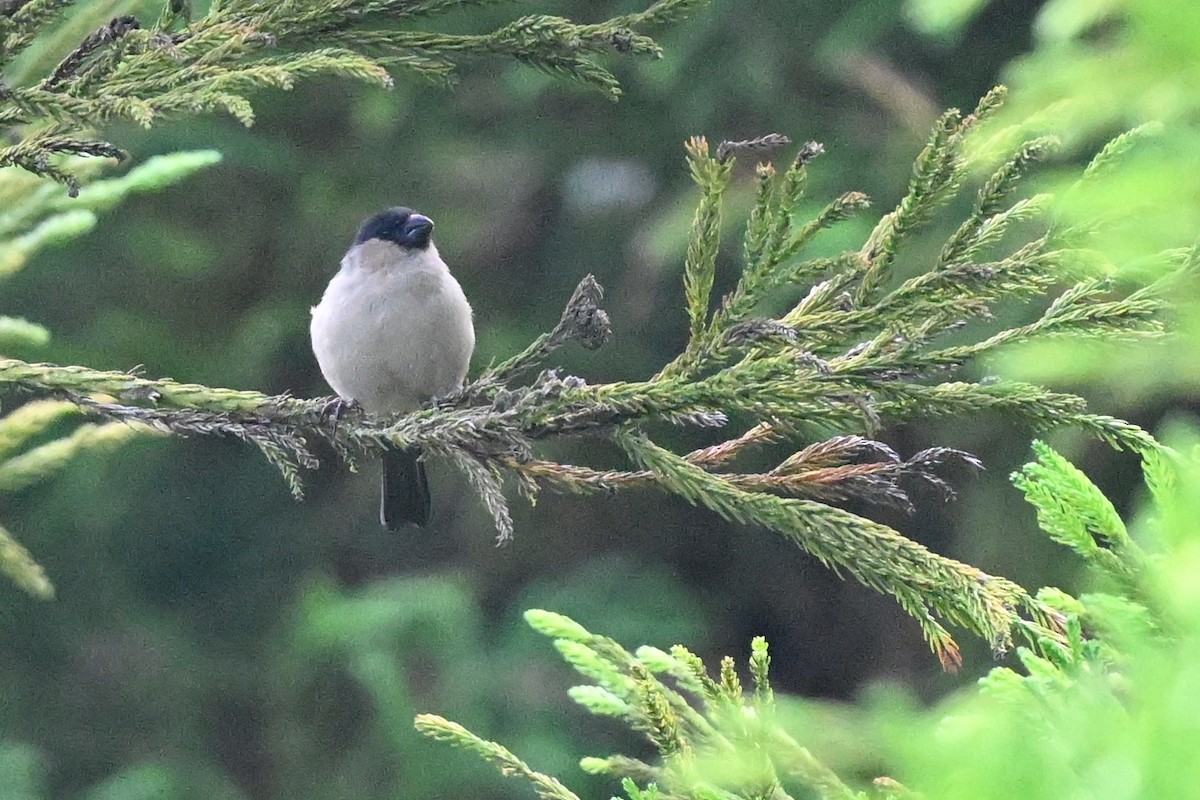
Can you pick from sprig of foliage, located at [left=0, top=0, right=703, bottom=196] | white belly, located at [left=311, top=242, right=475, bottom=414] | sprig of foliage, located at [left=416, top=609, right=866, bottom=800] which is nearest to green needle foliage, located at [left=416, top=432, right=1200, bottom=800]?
sprig of foliage, located at [left=416, top=609, right=866, bottom=800]

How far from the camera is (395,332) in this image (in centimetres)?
475

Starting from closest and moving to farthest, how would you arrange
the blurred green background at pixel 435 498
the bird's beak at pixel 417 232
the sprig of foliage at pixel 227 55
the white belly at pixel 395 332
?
the sprig of foliage at pixel 227 55, the white belly at pixel 395 332, the bird's beak at pixel 417 232, the blurred green background at pixel 435 498

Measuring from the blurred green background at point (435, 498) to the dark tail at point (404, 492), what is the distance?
167 centimetres

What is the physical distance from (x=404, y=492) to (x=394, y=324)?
40.8 inches

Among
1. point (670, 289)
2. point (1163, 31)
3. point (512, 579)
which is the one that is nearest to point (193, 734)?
point (512, 579)

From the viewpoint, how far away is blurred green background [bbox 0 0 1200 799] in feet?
22.4

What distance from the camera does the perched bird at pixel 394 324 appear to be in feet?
15.7

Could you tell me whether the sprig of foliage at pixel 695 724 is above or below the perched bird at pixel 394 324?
above

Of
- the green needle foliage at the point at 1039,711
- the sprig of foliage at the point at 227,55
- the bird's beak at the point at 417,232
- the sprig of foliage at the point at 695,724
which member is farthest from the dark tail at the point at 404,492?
the sprig of foliage at the point at 695,724

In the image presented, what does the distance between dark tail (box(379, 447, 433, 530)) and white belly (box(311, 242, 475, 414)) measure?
59cm

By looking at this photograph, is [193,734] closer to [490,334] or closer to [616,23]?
[490,334]

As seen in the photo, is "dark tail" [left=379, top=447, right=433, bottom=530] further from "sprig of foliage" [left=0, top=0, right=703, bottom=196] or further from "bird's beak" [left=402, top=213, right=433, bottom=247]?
"sprig of foliage" [left=0, top=0, right=703, bottom=196]

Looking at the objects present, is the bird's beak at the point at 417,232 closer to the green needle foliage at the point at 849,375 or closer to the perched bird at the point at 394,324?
the perched bird at the point at 394,324

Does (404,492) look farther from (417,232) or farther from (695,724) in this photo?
(695,724)
